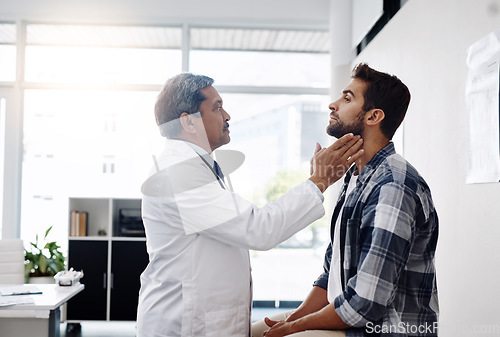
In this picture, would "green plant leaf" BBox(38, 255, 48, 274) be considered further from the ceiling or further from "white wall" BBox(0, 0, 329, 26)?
"white wall" BBox(0, 0, 329, 26)

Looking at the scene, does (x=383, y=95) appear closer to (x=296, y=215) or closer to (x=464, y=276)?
(x=296, y=215)

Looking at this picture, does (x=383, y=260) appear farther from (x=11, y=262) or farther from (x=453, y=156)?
(x=11, y=262)

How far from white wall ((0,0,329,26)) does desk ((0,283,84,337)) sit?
3.33m

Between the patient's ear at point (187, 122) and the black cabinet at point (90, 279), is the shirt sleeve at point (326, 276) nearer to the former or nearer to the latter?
the patient's ear at point (187, 122)

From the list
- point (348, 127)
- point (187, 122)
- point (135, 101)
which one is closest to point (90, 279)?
point (135, 101)

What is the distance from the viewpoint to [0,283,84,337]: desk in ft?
8.71

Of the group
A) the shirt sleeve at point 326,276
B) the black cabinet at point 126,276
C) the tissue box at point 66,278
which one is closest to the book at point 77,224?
the black cabinet at point 126,276

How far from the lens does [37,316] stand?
2.69m

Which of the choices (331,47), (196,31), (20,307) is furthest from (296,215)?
(196,31)

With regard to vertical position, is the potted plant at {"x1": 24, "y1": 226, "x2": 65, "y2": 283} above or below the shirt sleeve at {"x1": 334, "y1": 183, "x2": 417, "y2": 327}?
below

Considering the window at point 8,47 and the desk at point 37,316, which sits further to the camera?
the window at point 8,47

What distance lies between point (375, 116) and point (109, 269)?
135 inches

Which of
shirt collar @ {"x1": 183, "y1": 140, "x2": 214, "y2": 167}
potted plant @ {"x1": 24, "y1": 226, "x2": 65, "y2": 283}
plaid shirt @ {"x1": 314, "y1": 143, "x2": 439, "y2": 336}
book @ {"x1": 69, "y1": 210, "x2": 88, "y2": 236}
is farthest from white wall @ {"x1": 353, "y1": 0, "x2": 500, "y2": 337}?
potted plant @ {"x1": 24, "y1": 226, "x2": 65, "y2": 283}

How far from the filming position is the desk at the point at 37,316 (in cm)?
265
